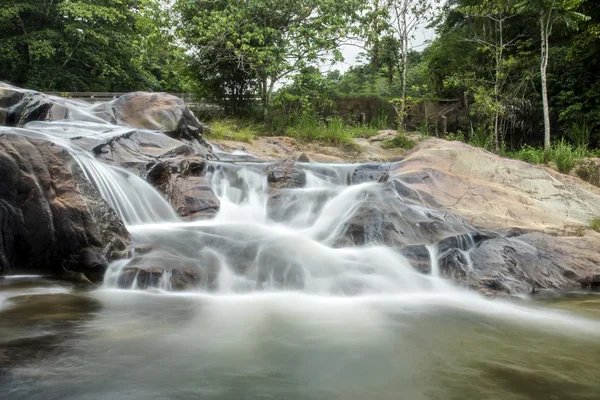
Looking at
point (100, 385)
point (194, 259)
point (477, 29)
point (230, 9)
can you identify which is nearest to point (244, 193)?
point (194, 259)

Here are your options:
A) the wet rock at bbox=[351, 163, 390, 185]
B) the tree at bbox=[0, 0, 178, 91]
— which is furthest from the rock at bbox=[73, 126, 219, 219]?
the tree at bbox=[0, 0, 178, 91]

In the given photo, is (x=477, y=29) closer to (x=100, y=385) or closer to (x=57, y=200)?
(x=57, y=200)

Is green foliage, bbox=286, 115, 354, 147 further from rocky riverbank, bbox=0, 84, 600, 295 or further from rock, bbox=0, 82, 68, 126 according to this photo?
rock, bbox=0, 82, 68, 126

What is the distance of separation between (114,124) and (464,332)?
7.34 meters

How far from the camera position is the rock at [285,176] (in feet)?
24.9

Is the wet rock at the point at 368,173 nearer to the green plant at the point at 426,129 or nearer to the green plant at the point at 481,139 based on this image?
the green plant at the point at 481,139

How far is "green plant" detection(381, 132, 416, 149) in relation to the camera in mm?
13305

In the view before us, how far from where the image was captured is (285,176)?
773 cm

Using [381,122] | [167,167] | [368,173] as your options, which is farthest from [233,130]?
[167,167]

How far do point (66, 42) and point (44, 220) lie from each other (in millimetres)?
17238

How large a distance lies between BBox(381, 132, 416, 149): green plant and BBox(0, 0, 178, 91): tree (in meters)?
10.0

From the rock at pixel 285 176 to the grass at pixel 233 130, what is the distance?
377 cm

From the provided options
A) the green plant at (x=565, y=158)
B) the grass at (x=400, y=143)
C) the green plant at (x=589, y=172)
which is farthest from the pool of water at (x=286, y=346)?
the grass at (x=400, y=143)

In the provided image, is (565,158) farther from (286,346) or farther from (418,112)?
(286,346)
